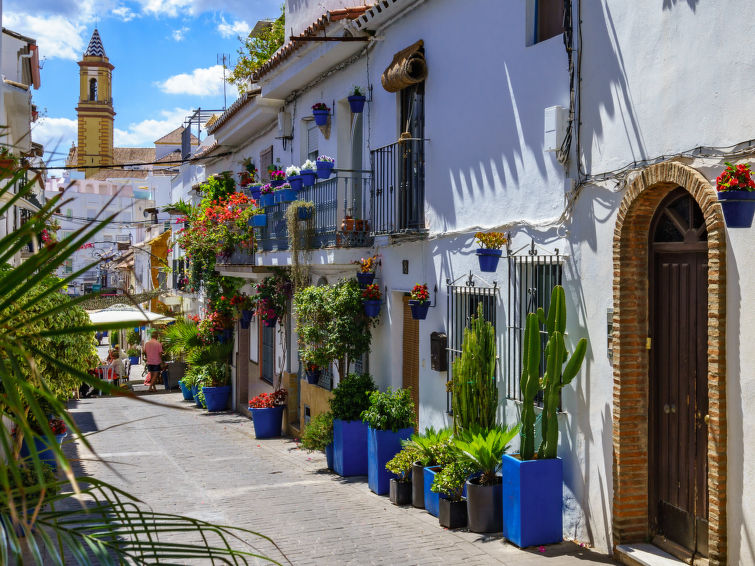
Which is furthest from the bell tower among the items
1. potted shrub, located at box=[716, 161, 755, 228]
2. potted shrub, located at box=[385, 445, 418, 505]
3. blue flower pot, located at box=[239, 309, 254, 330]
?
potted shrub, located at box=[716, 161, 755, 228]

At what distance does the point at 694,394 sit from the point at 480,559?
2498 millimetres

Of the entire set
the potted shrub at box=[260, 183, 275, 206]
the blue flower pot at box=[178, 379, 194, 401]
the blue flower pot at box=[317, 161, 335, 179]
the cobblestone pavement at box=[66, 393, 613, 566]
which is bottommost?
the blue flower pot at box=[178, 379, 194, 401]

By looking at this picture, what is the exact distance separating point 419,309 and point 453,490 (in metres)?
2.82

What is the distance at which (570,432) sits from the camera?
8172mm

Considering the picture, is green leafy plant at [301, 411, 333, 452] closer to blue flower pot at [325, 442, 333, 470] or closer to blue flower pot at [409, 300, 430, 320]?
blue flower pot at [325, 442, 333, 470]

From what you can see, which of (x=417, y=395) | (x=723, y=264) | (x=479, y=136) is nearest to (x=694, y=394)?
(x=723, y=264)

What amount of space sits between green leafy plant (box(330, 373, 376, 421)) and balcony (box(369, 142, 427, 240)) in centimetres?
222

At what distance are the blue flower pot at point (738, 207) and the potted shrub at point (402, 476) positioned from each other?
508 cm

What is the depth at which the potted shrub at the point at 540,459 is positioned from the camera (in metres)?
7.77

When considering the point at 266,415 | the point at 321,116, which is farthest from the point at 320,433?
the point at 321,116

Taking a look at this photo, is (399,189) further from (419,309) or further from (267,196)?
(267,196)

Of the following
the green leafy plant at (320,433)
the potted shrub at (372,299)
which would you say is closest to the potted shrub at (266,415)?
A: the green leafy plant at (320,433)

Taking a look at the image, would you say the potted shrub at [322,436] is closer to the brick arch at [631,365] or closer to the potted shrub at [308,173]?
the potted shrub at [308,173]

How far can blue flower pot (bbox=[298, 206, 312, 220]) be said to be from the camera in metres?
14.0
